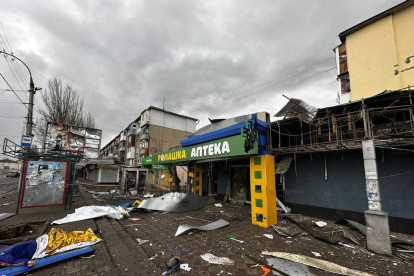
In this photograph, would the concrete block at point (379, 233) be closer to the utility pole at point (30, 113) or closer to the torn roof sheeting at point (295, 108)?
the torn roof sheeting at point (295, 108)

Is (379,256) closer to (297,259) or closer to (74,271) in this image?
(297,259)

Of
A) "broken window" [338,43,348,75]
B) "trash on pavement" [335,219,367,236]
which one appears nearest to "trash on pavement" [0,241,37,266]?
"trash on pavement" [335,219,367,236]

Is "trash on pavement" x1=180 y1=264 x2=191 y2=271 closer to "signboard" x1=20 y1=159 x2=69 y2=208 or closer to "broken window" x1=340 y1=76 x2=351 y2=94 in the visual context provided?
"signboard" x1=20 y1=159 x2=69 y2=208

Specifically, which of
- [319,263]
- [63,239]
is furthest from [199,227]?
[63,239]

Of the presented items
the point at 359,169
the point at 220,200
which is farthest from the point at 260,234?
the point at 220,200

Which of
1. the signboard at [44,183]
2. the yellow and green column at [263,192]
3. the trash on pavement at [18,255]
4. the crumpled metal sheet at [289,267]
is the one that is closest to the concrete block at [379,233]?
the crumpled metal sheet at [289,267]

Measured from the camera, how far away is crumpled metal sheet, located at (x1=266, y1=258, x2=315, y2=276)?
360cm

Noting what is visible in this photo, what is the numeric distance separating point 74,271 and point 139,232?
267 cm

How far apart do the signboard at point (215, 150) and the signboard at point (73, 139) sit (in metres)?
7.64

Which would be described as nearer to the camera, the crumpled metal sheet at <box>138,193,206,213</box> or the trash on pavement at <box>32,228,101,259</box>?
the trash on pavement at <box>32,228,101,259</box>

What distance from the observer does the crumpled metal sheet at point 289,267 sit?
360cm

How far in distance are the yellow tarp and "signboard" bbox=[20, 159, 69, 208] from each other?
17.0 feet

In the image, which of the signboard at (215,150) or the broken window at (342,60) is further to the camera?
the broken window at (342,60)

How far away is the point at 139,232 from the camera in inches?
240
